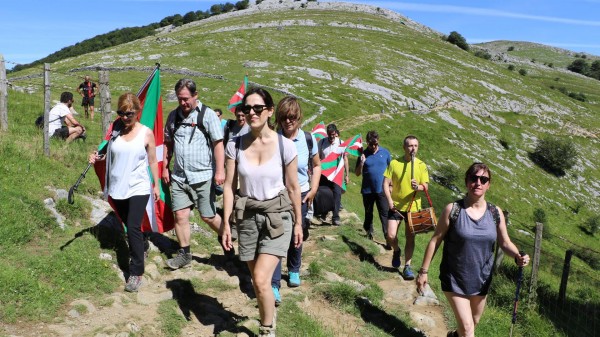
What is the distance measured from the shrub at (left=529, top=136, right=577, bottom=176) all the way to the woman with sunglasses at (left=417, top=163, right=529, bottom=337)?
50.9 metres

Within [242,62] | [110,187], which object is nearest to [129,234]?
[110,187]

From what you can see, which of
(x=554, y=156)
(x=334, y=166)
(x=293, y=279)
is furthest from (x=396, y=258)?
(x=554, y=156)

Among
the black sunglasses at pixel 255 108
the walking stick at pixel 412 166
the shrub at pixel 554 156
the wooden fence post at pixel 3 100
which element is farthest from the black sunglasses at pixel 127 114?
the shrub at pixel 554 156

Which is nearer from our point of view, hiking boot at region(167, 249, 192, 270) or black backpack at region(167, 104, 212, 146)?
black backpack at region(167, 104, 212, 146)

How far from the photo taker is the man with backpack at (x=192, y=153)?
6.39m

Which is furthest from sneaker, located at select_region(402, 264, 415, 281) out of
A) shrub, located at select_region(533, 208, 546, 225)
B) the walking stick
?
shrub, located at select_region(533, 208, 546, 225)

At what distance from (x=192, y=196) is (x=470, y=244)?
380 cm

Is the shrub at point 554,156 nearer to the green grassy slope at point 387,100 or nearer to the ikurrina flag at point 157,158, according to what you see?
the green grassy slope at point 387,100

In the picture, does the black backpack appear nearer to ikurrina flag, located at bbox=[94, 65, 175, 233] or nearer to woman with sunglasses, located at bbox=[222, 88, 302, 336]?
ikurrina flag, located at bbox=[94, 65, 175, 233]

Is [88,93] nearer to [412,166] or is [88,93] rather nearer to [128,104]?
[128,104]

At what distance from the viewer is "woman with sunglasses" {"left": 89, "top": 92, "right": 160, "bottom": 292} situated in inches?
231

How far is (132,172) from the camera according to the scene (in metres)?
5.96

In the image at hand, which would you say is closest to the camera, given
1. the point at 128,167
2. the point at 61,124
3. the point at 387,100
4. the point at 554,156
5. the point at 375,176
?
the point at 128,167

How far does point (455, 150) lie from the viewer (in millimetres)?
42969
